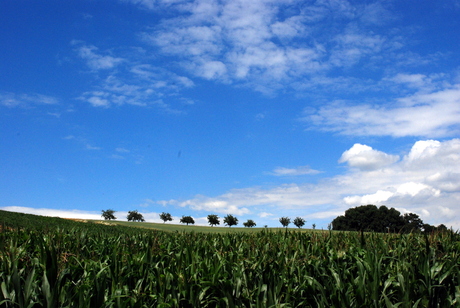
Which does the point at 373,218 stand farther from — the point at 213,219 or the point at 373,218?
the point at 213,219

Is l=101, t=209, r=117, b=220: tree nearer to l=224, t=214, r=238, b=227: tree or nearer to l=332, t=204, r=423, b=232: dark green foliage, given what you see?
l=224, t=214, r=238, b=227: tree

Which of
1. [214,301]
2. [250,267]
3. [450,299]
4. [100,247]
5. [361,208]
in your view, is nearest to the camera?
[214,301]

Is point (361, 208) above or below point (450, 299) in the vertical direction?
above

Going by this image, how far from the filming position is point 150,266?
6289mm

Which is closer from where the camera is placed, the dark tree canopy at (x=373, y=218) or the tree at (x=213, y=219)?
the dark tree canopy at (x=373, y=218)

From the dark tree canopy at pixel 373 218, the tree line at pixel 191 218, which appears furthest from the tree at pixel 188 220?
the dark tree canopy at pixel 373 218

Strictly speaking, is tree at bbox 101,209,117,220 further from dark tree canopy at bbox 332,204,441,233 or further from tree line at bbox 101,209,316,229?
dark tree canopy at bbox 332,204,441,233

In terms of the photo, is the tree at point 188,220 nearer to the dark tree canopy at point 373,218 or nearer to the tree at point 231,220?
the tree at point 231,220

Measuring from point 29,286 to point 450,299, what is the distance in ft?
20.8

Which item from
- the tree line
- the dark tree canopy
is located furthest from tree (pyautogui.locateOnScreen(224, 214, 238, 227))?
the dark tree canopy

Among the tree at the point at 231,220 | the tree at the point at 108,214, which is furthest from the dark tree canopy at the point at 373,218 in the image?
the tree at the point at 108,214

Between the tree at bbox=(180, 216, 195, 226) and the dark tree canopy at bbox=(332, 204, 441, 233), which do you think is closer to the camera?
the dark tree canopy at bbox=(332, 204, 441, 233)

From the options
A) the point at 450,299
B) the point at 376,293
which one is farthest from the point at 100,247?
the point at 450,299

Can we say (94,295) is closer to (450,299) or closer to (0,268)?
(0,268)
